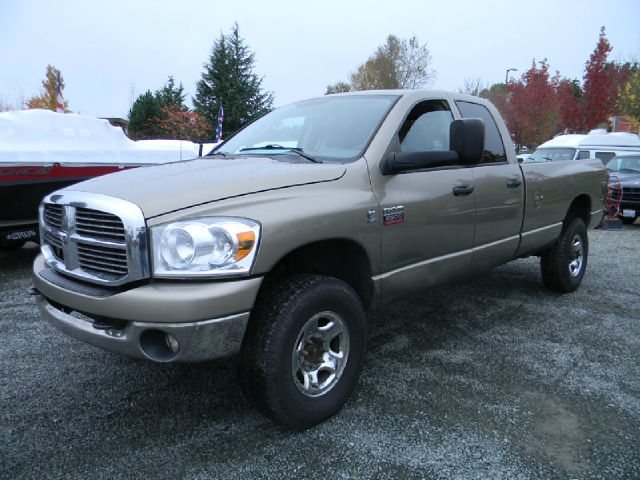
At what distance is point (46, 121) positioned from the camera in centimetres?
650

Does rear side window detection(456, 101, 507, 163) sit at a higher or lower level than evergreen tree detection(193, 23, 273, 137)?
lower

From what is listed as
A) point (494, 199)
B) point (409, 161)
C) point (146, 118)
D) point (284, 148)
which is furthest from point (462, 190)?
point (146, 118)

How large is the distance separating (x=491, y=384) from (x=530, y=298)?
214cm

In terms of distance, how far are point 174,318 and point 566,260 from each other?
4169mm

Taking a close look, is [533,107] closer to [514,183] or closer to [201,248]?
[514,183]

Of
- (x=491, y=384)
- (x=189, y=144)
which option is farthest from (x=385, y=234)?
(x=189, y=144)

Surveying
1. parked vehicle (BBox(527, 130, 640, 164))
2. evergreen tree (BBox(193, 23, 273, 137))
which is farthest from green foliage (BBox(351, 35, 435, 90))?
parked vehicle (BBox(527, 130, 640, 164))

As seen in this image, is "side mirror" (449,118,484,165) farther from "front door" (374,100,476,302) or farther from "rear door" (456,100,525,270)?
"rear door" (456,100,525,270)

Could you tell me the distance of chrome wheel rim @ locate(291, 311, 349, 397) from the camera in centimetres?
251

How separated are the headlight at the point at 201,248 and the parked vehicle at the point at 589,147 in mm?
11811

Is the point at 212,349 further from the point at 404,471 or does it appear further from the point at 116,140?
the point at 116,140

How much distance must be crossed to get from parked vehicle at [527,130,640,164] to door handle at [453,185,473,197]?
32.7 ft

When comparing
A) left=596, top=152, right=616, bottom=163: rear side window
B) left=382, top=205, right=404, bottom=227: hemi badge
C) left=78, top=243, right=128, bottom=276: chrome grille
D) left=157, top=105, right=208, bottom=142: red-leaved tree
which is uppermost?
left=157, top=105, right=208, bottom=142: red-leaved tree

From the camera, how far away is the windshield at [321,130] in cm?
309
